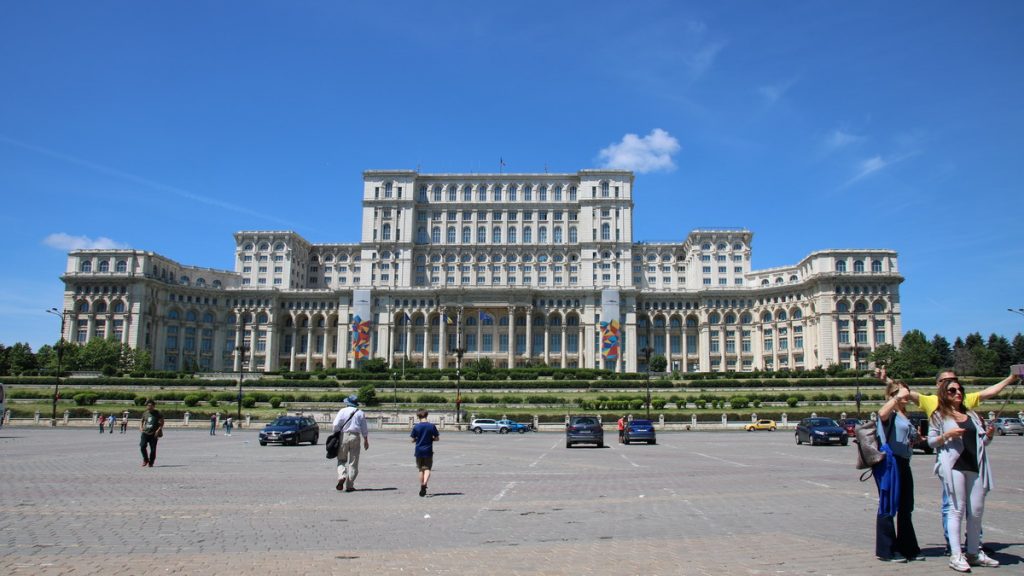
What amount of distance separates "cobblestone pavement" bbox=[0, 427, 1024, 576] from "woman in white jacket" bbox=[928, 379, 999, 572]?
15.9 inches

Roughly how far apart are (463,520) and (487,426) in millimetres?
41016

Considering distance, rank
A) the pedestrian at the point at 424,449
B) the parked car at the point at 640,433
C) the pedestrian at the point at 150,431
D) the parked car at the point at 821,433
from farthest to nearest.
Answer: the parked car at the point at 640,433, the parked car at the point at 821,433, the pedestrian at the point at 150,431, the pedestrian at the point at 424,449

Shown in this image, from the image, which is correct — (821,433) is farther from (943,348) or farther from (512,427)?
(943,348)

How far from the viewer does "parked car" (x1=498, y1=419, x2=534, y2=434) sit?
51344mm

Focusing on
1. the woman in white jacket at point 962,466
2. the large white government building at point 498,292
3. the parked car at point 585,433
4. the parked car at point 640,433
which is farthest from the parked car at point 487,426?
the large white government building at point 498,292

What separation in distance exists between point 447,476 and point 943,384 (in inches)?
515

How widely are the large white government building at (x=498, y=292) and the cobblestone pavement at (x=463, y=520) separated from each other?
89.6 m

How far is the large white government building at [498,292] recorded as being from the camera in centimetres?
10956

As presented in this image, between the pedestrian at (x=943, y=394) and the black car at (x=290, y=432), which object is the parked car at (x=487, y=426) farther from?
the pedestrian at (x=943, y=394)

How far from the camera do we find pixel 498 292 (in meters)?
114

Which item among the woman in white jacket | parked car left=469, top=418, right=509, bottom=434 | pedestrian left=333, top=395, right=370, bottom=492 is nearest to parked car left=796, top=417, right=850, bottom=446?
parked car left=469, top=418, right=509, bottom=434

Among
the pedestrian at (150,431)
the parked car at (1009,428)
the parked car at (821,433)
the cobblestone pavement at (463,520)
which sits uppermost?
the pedestrian at (150,431)

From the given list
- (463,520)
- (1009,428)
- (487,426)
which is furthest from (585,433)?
(1009,428)

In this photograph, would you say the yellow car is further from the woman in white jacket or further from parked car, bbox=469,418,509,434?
the woman in white jacket
